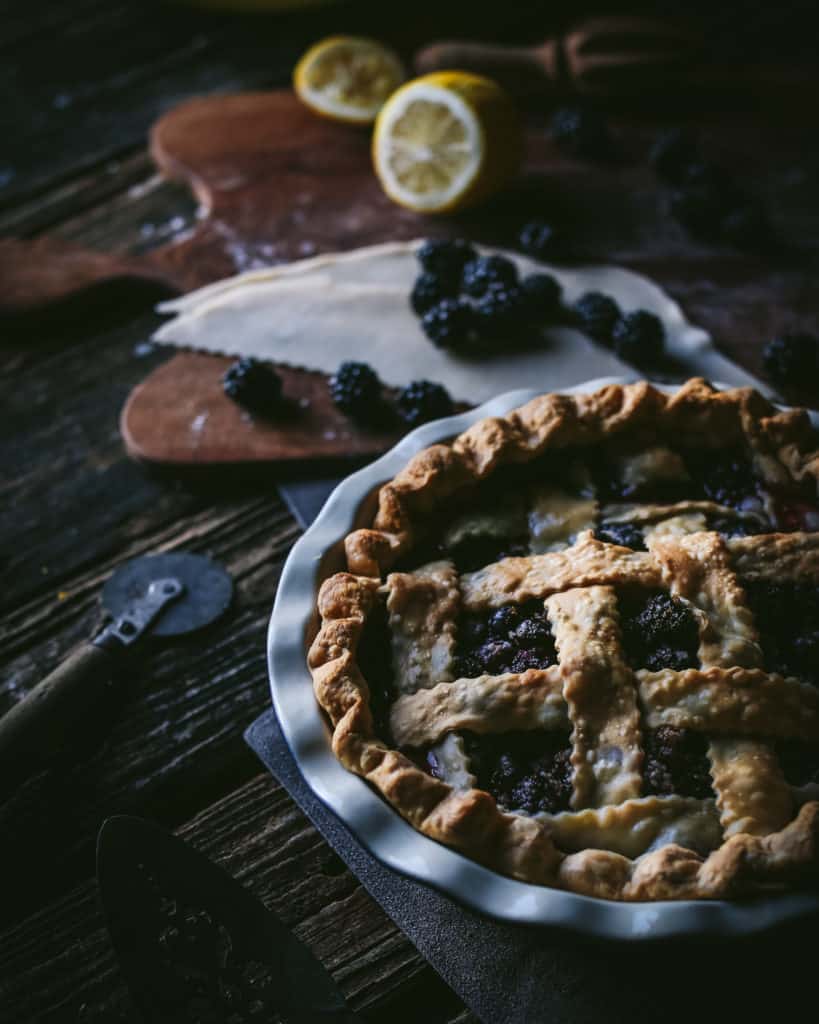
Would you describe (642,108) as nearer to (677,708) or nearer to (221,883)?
(677,708)

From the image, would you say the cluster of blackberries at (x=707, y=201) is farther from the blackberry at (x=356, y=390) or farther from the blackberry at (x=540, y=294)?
the blackberry at (x=356, y=390)

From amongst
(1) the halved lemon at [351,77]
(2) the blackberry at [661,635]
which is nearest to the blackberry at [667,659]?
(2) the blackberry at [661,635]

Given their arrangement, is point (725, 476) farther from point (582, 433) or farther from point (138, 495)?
point (138, 495)

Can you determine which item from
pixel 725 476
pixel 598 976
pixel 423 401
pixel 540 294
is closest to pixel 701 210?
pixel 540 294

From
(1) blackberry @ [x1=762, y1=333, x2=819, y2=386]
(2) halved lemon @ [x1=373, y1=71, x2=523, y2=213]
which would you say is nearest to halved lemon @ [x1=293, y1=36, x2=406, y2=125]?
(2) halved lemon @ [x1=373, y1=71, x2=523, y2=213]

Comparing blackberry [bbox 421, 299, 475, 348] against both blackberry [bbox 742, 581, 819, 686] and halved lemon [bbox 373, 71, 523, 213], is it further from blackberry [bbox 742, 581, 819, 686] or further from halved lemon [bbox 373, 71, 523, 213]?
blackberry [bbox 742, 581, 819, 686]

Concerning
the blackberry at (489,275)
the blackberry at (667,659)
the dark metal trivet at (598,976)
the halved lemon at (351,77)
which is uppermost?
the halved lemon at (351,77)
